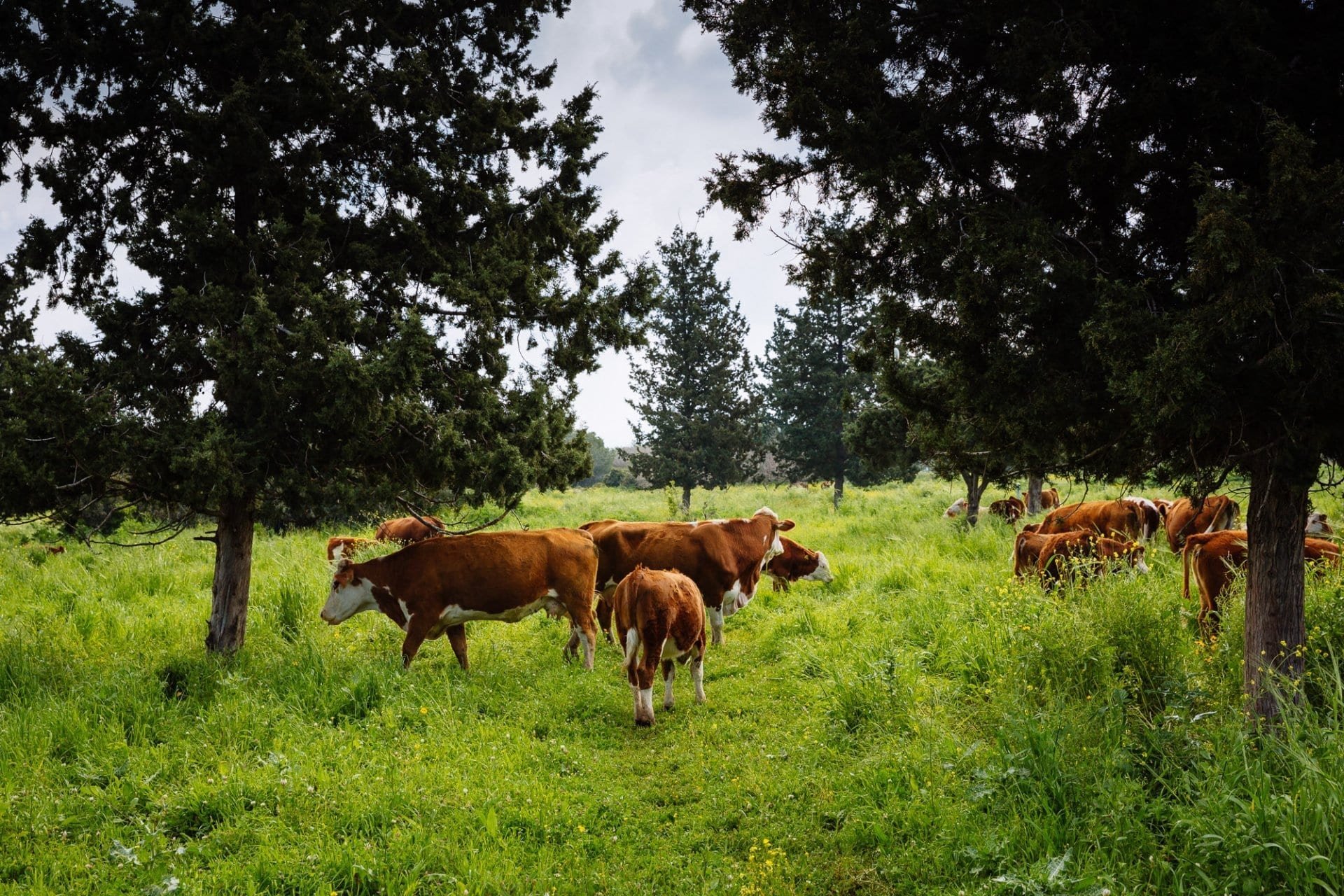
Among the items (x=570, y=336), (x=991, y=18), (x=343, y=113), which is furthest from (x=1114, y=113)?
(x=343, y=113)

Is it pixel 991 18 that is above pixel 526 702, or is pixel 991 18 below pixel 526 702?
above

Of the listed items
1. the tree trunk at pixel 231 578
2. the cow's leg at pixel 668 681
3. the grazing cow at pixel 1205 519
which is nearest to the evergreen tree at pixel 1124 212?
the cow's leg at pixel 668 681

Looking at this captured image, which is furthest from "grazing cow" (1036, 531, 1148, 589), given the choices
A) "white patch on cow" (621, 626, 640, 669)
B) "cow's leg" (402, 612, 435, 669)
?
"cow's leg" (402, 612, 435, 669)

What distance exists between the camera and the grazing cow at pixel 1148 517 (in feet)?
41.0

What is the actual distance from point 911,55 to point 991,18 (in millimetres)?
769

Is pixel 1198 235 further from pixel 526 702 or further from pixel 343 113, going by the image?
pixel 343 113

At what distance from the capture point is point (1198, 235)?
334 cm

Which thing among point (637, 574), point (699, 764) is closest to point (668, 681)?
point (637, 574)

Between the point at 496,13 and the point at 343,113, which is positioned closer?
the point at 343,113

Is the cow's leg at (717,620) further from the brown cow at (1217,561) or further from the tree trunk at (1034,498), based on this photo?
the tree trunk at (1034,498)

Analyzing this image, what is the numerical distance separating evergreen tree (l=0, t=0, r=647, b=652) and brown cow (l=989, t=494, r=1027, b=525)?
46.0ft

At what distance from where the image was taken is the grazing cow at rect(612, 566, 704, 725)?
6.78 m

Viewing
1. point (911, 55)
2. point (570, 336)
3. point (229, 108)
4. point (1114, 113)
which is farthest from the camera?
point (570, 336)

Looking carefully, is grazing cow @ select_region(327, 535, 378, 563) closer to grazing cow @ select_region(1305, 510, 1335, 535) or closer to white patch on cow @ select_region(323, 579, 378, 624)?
white patch on cow @ select_region(323, 579, 378, 624)
